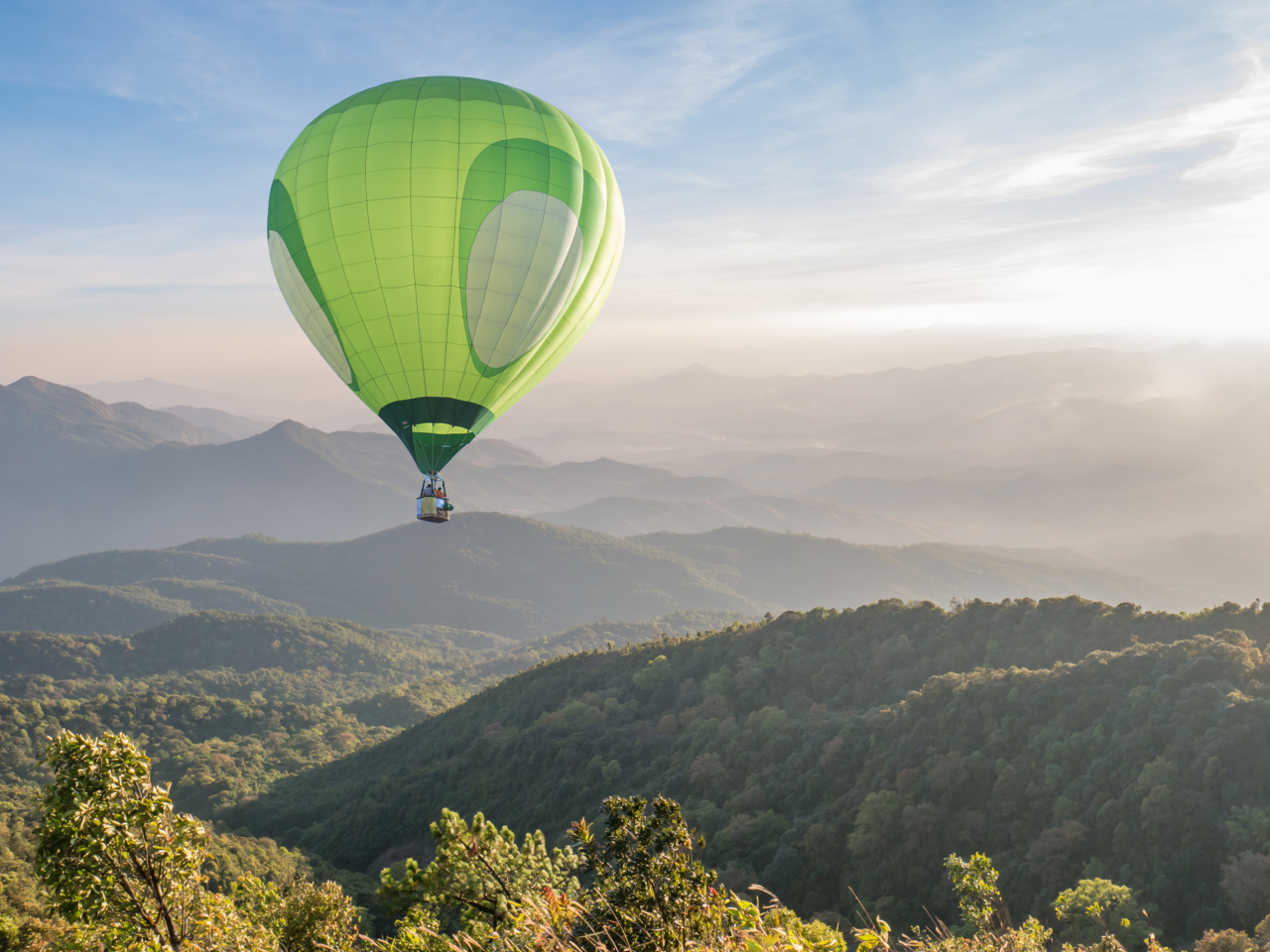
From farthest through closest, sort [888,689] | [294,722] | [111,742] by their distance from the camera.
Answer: [294,722], [888,689], [111,742]

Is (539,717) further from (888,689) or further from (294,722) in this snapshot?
(294,722)

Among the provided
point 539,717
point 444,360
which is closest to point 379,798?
point 539,717

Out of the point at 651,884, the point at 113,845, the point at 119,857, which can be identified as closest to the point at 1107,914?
the point at 651,884

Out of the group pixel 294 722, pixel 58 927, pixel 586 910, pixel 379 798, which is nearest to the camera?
pixel 586 910

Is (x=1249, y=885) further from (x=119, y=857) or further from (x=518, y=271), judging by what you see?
(x=119, y=857)

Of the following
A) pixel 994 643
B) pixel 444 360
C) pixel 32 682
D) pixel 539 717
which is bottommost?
pixel 32 682

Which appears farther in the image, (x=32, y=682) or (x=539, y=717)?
(x=32, y=682)

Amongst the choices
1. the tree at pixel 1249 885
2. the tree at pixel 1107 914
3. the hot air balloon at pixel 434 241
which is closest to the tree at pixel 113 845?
the hot air balloon at pixel 434 241

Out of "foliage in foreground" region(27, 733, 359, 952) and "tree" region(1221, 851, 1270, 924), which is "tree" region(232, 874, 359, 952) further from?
"tree" region(1221, 851, 1270, 924)

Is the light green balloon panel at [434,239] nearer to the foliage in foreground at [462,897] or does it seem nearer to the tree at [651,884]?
the foliage in foreground at [462,897]
